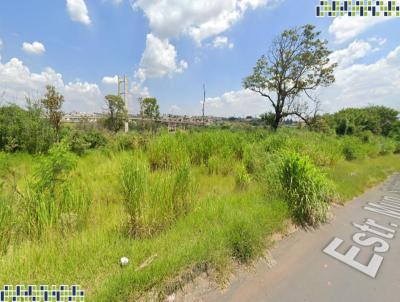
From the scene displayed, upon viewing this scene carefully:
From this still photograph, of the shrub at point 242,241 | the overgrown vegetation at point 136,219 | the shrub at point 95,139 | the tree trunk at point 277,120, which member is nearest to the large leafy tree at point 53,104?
the shrub at point 95,139

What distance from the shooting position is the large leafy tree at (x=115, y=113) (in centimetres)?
1680

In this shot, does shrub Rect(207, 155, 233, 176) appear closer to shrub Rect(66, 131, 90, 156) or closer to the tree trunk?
shrub Rect(66, 131, 90, 156)

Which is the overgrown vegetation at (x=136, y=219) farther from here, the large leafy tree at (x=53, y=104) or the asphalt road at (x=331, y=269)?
the large leafy tree at (x=53, y=104)

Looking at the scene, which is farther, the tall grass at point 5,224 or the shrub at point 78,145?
the shrub at point 78,145

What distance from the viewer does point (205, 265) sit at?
2092 mm

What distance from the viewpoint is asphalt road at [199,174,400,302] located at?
6.54 ft

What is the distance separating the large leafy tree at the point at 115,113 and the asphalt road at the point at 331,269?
54.8ft

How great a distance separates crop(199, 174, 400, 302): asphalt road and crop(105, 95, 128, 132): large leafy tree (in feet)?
54.8

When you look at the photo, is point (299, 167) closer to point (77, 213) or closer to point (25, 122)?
point (77, 213)

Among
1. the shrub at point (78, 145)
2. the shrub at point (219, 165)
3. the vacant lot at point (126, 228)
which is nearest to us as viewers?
the vacant lot at point (126, 228)

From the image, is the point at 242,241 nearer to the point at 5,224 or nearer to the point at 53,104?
the point at 5,224

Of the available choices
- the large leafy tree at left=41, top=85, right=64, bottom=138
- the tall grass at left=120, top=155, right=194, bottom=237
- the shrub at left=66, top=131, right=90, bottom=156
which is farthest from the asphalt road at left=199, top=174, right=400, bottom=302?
the large leafy tree at left=41, top=85, right=64, bottom=138

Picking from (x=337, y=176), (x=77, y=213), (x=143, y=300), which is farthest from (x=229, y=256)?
(x=337, y=176)

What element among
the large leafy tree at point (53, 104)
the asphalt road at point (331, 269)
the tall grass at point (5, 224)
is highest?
the large leafy tree at point (53, 104)
